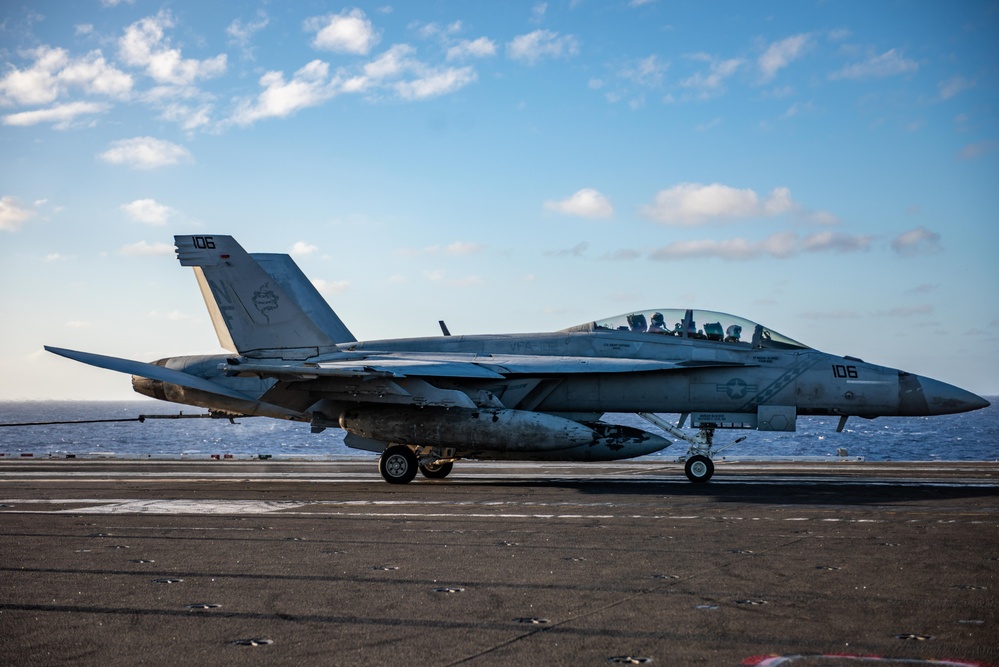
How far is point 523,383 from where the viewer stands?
20078 millimetres

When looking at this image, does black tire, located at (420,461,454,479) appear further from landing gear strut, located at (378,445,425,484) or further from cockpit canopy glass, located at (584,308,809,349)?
cockpit canopy glass, located at (584,308,809,349)

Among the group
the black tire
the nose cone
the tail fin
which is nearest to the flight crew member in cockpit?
the nose cone

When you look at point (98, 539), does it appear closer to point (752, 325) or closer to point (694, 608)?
point (694, 608)

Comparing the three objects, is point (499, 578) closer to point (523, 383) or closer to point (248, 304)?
point (523, 383)

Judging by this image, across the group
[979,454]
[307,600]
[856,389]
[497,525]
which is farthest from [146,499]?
[979,454]

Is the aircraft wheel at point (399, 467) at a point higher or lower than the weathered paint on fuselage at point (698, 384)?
lower

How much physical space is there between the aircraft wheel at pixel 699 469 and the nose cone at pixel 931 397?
418cm

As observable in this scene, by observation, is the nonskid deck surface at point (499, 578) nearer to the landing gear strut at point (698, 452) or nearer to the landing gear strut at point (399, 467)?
the landing gear strut at point (698, 452)

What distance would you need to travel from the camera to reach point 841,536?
1066 cm

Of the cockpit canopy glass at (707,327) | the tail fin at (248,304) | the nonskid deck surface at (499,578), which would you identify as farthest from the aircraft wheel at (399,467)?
the cockpit canopy glass at (707,327)

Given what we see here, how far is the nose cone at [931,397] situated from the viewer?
18.4 metres

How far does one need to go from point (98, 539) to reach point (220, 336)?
492 inches

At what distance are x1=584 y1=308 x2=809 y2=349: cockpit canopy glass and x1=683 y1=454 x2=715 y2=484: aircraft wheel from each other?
2676mm

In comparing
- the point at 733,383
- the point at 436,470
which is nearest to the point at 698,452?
the point at 733,383
